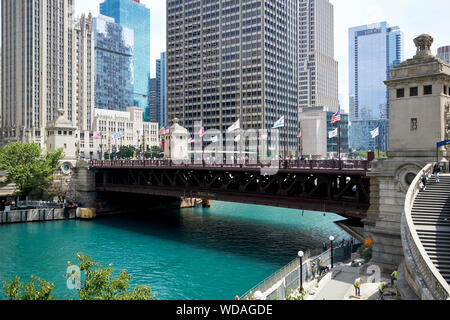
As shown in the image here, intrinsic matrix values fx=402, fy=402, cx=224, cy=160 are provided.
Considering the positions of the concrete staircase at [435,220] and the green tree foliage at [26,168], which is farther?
the green tree foliage at [26,168]

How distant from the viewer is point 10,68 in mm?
170375

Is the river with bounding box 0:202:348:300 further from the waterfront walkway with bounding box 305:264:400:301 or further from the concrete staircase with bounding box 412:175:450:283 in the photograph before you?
the concrete staircase with bounding box 412:175:450:283

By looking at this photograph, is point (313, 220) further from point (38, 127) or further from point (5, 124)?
point (5, 124)

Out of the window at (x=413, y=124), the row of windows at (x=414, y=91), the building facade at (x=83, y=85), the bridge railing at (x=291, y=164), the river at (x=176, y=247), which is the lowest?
the river at (x=176, y=247)

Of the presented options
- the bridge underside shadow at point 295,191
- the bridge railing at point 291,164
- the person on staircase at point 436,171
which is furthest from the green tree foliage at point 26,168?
the person on staircase at point 436,171

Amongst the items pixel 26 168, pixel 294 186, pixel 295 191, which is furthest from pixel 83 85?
pixel 294 186

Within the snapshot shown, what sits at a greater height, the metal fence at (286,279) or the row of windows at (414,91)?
the row of windows at (414,91)

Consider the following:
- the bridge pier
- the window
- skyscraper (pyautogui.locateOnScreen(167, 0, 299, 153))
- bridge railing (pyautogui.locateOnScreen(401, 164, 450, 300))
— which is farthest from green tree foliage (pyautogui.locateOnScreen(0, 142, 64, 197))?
skyscraper (pyautogui.locateOnScreen(167, 0, 299, 153))

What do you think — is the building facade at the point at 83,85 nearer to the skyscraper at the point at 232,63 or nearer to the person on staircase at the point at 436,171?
the skyscraper at the point at 232,63

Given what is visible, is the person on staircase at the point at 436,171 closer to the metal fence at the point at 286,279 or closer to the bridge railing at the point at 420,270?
the bridge railing at the point at 420,270

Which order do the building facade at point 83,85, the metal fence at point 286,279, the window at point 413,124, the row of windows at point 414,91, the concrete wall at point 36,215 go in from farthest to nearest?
the building facade at point 83,85 < the concrete wall at point 36,215 < the window at point 413,124 < the row of windows at point 414,91 < the metal fence at point 286,279

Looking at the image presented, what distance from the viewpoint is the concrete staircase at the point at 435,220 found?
1961cm

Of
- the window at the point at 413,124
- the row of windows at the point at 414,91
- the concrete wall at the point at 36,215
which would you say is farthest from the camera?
the concrete wall at the point at 36,215

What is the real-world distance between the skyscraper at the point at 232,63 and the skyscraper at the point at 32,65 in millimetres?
48305
